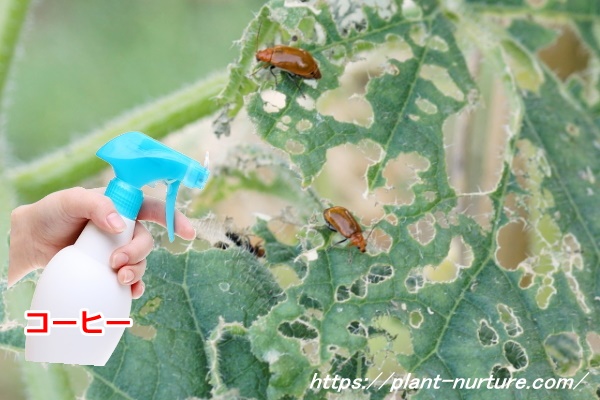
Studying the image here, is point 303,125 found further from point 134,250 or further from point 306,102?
point 134,250

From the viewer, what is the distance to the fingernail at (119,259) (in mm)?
1321

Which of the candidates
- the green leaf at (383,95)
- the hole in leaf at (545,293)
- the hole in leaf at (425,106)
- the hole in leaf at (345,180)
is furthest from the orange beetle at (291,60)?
the hole in leaf at (345,180)

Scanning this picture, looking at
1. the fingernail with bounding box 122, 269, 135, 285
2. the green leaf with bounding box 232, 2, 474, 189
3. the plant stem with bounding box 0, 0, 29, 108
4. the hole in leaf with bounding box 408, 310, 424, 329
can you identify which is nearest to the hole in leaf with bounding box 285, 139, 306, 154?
the green leaf with bounding box 232, 2, 474, 189

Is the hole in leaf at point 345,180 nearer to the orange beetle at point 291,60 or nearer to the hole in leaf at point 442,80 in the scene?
the hole in leaf at point 442,80

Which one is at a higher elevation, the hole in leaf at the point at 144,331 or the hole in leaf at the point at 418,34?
the hole in leaf at the point at 418,34

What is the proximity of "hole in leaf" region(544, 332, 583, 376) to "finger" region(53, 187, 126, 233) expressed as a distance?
1.15m

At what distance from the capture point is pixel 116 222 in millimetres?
1303

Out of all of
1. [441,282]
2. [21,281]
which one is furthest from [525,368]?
[21,281]

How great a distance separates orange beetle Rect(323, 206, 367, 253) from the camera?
1862 millimetres

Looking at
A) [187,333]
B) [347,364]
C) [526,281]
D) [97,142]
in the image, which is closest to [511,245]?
[526,281]

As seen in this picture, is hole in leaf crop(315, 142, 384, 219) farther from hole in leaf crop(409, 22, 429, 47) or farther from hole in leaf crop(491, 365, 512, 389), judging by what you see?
hole in leaf crop(491, 365, 512, 389)

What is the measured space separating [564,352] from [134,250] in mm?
1175

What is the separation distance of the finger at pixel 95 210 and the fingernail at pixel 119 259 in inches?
1.7

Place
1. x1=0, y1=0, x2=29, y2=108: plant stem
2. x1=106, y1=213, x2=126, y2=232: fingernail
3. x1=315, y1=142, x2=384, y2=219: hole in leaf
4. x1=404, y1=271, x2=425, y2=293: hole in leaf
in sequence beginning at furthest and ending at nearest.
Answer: x1=315, y1=142, x2=384, y2=219: hole in leaf
x1=0, y1=0, x2=29, y2=108: plant stem
x1=404, y1=271, x2=425, y2=293: hole in leaf
x1=106, y1=213, x2=126, y2=232: fingernail
